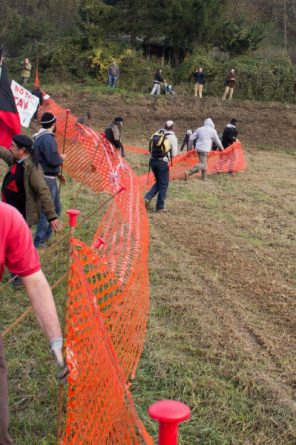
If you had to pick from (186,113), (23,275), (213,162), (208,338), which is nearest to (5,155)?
(208,338)

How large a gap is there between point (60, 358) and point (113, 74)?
25198 mm

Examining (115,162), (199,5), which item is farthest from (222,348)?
(199,5)

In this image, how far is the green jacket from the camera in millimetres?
5566

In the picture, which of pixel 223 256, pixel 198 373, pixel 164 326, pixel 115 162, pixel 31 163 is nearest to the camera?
pixel 198 373

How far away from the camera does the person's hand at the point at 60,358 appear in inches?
103

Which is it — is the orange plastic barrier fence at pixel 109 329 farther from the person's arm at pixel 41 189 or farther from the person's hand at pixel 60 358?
the person's arm at pixel 41 189

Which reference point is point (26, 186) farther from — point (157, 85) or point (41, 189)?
point (157, 85)

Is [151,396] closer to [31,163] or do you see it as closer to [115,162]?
[31,163]

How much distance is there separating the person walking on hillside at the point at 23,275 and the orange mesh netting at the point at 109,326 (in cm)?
13

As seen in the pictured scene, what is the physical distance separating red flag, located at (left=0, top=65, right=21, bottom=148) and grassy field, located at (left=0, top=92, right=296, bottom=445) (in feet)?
5.14

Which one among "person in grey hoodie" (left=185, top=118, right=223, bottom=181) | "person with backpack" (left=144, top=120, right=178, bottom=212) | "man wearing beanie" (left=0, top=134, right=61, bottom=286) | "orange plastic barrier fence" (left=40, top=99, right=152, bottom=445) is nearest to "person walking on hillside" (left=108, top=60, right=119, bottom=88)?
"person in grey hoodie" (left=185, top=118, right=223, bottom=181)

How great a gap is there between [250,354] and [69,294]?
233 cm

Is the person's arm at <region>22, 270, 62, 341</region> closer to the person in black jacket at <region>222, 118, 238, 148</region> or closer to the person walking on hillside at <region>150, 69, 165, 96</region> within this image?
the person in black jacket at <region>222, 118, 238, 148</region>

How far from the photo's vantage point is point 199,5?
29.4m
